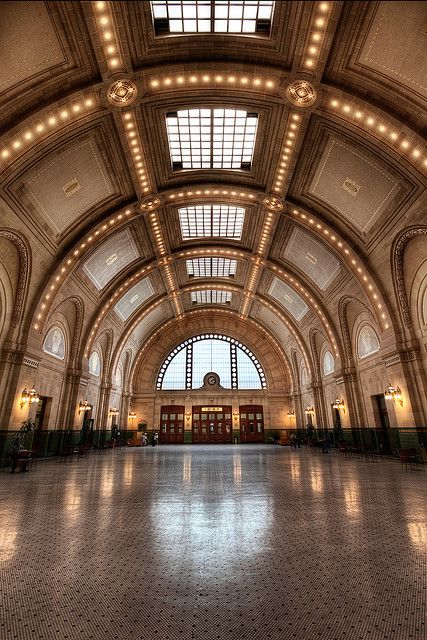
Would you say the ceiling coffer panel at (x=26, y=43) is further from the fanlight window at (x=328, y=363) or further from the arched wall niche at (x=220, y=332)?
the arched wall niche at (x=220, y=332)

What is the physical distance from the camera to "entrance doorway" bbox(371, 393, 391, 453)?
16989mm

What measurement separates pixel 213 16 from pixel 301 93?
11.3 ft

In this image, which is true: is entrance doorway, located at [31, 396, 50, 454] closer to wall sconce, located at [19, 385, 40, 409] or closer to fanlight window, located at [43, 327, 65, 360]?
wall sconce, located at [19, 385, 40, 409]

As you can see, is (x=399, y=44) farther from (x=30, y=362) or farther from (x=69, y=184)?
(x=30, y=362)

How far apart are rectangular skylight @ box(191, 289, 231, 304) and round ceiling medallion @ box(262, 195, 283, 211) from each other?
1468 centimetres

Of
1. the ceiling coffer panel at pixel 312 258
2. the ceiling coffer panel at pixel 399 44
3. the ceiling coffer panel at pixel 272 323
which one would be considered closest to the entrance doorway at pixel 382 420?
the ceiling coffer panel at pixel 312 258

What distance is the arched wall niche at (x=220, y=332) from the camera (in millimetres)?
34469

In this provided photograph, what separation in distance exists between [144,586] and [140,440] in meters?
30.3

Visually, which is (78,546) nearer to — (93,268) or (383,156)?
(383,156)

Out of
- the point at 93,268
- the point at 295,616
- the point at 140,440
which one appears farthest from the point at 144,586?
the point at 140,440

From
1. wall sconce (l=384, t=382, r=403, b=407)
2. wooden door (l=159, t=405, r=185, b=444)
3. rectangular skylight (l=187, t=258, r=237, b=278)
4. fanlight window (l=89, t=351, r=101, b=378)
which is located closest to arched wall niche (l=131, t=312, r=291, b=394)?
wooden door (l=159, t=405, r=185, b=444)

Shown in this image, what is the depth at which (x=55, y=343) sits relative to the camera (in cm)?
1775

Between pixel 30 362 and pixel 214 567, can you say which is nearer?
pixel 214 567

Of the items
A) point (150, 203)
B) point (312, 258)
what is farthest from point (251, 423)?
point (150, 203)
